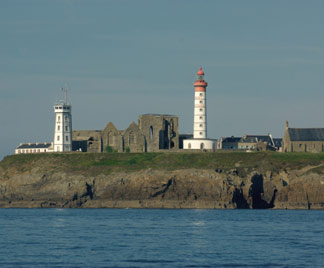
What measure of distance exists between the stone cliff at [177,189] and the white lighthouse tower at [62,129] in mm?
19729

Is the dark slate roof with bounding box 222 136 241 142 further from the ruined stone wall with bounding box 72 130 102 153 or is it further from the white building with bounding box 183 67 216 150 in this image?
the ruined stone wall with bounding box 72 130 102 153

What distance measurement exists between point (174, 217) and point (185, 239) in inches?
1062

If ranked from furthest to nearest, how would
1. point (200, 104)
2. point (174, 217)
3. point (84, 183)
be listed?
point (200, 104) → point (84, 183) → point (174, 217)

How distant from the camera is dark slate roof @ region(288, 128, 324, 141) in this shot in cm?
14212

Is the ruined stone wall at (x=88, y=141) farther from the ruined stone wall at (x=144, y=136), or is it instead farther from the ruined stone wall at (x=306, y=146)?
the ruined stone wall at (x=306, y=146)

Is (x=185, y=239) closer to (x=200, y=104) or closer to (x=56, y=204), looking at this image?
(x=56, y=204)

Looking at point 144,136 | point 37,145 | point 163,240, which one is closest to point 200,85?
point 144,136

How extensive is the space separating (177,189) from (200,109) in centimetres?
2885

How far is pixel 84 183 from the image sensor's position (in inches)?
4700

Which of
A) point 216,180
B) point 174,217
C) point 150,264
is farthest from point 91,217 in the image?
point 150,264

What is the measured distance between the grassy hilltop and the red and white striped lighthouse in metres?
9.57

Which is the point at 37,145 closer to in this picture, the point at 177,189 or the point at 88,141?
the point at 88,141

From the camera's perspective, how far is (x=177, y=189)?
113500 mm

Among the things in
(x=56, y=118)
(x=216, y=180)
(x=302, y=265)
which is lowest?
(x=302, y=265)
